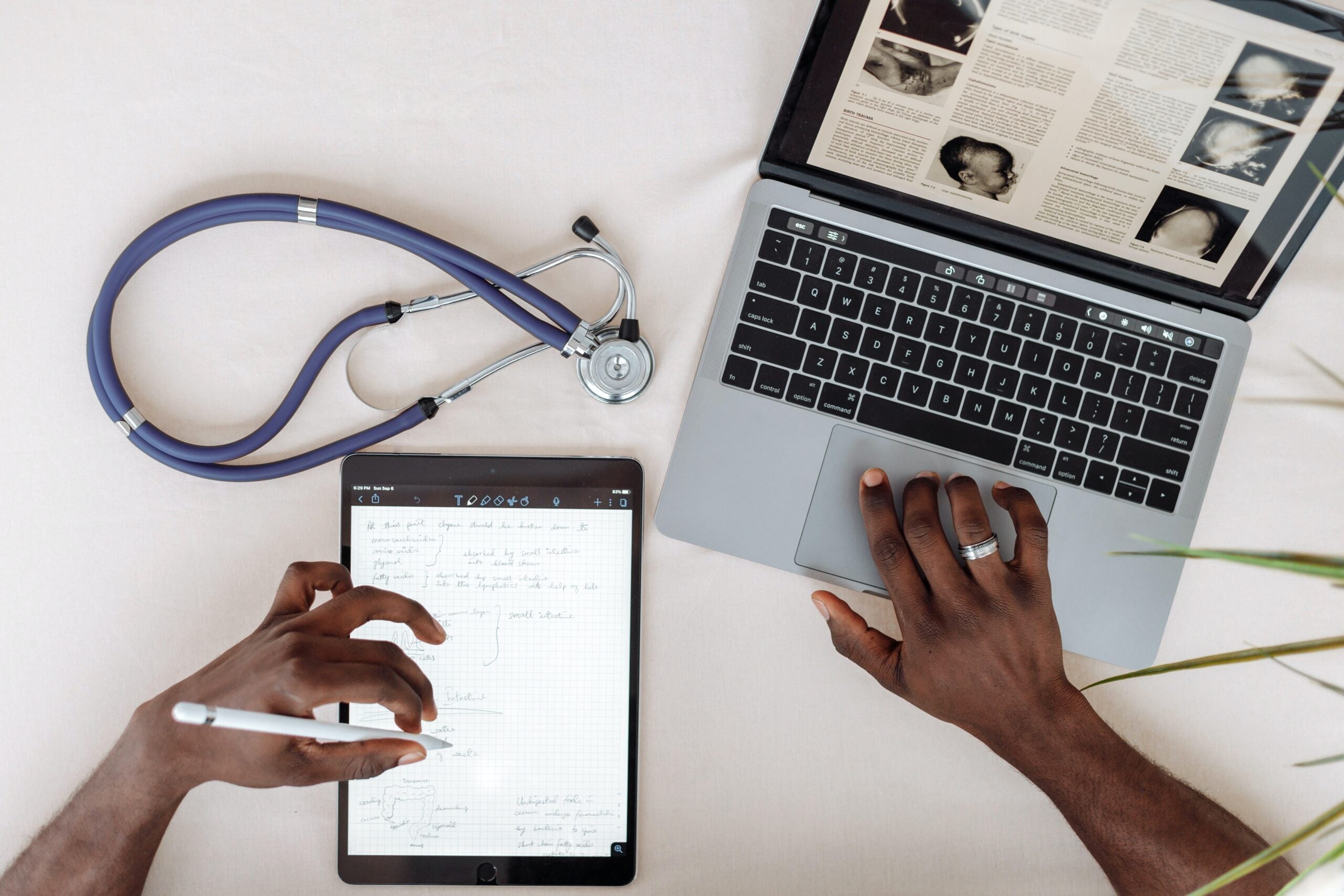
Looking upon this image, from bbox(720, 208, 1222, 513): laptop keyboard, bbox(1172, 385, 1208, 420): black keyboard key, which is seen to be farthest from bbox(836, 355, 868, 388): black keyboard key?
bbox(1172, 385, 1208, 420): black keyboard key

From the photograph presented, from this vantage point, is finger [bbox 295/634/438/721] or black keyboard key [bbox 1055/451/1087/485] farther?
black keyboard key [bbox 1055/451/1087/485]

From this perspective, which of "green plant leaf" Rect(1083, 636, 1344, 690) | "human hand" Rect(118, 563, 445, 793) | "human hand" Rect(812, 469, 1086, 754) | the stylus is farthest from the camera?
"human hand" Rect(812, 469, 1086, 754)

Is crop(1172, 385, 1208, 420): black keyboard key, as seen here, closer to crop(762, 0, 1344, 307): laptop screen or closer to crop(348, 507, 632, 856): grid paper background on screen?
crop(762, 0, 1344, 307): laptop screen

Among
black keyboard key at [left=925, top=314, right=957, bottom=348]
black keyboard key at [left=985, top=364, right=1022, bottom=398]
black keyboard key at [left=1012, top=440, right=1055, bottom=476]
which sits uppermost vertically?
black keyboard key at [left=925, top=314, right=957, bottom=348]

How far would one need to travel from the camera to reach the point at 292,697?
0.64m

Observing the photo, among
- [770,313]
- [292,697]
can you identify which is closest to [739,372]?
[770,313]

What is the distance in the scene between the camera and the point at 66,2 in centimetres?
86

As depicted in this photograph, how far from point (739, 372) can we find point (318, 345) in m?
0.41

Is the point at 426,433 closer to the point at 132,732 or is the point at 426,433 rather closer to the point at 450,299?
the point at 450,299

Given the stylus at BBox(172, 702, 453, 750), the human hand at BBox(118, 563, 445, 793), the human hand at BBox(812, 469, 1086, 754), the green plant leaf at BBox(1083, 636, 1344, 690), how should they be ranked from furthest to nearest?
the human hand at BBox(812, 469, 1086, 754), the human hand at BBox(118, 563, 445, 793), the stylus at BBox(172, 702, 453, 750), the green plant leaf at BBox(1083, 636, 1344, 690)

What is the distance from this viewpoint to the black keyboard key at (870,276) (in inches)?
32.5

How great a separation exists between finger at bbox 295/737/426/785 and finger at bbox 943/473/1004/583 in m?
0.50

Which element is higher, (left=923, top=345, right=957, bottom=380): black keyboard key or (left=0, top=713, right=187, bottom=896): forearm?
(left=923, top=345, right=957, bottom=380): black keyboard key

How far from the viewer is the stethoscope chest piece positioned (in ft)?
2.70
